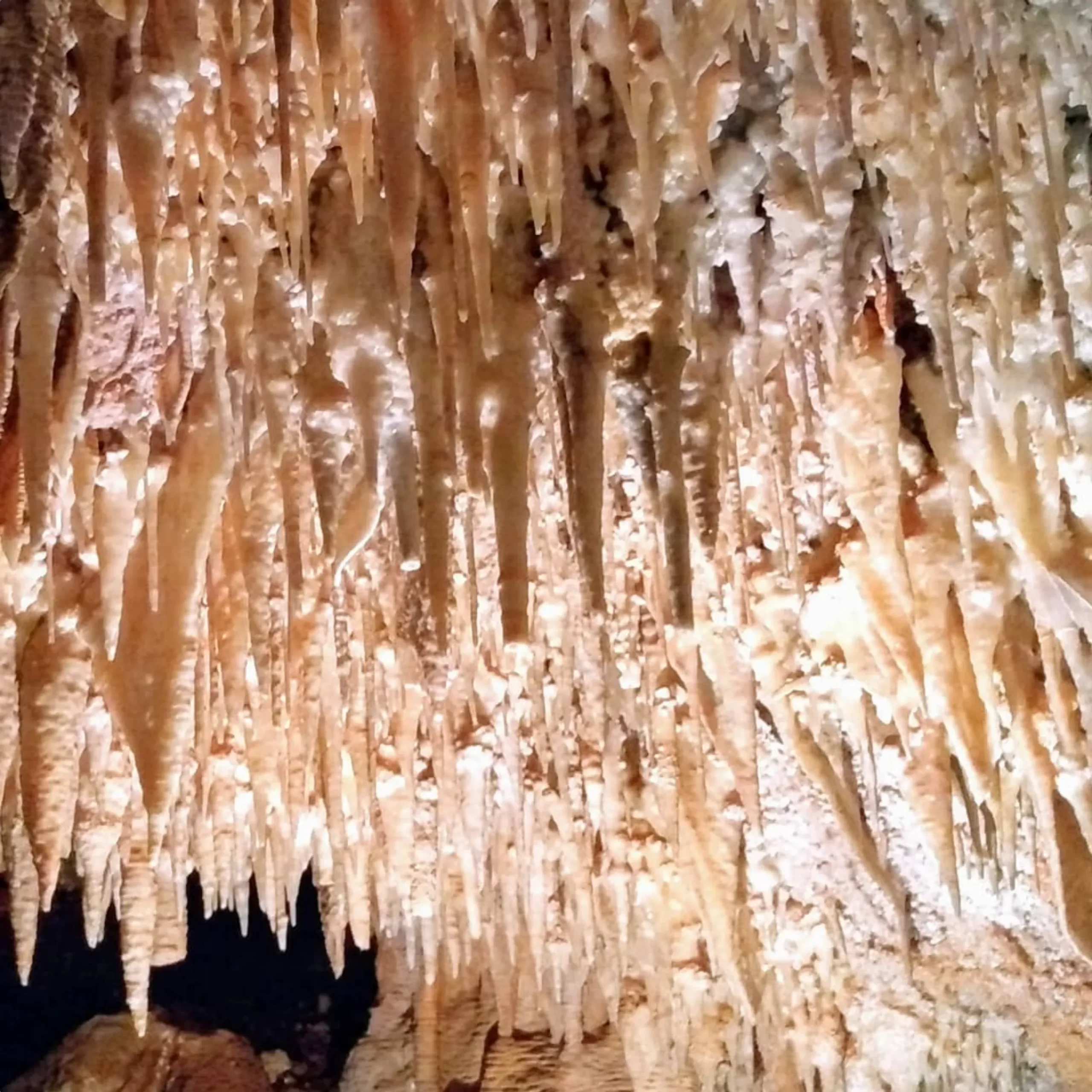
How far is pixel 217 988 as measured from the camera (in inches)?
224

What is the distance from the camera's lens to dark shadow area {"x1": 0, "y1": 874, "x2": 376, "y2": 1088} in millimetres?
5453

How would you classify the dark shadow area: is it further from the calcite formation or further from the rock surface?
the calcite formation

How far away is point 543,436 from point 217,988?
3778 millimetres

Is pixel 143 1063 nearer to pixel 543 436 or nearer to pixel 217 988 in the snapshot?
pixel 217 988

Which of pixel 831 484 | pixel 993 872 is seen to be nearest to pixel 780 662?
pixel 831 484

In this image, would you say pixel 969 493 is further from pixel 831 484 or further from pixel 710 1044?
pixel 710 1044

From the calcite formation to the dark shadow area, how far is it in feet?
6.22

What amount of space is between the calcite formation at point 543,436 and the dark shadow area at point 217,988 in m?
1.90

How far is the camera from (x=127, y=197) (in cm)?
196

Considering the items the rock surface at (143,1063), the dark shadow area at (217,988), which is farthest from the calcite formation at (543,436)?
the dark shadow area at (217,988)

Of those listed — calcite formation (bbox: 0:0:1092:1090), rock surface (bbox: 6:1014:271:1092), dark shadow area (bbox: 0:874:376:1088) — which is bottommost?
rock surface (bbox: 6:1014:271:1092)

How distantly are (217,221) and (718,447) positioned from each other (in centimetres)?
83

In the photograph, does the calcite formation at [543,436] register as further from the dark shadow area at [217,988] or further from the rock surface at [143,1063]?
the dark shadow area at [217,988]

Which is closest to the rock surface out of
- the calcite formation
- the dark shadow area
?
the dark shadow area
